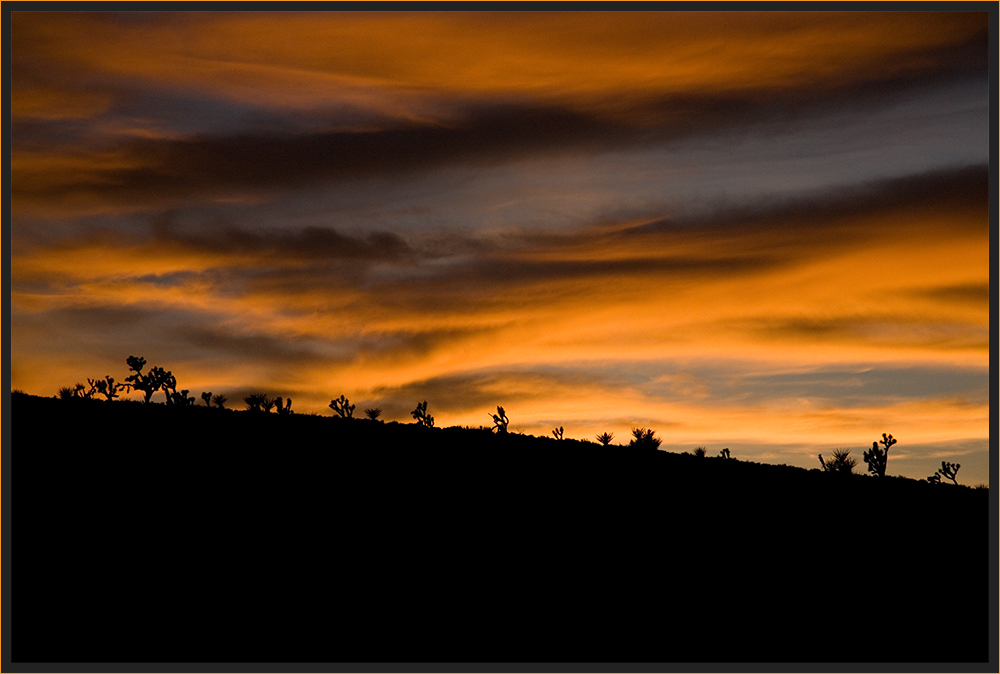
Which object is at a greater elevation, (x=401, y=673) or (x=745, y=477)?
(x=745, y=477)

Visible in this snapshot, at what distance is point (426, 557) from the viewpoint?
79.7 ft

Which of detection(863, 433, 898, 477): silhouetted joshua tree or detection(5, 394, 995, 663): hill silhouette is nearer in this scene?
detection(5, 394, 995, 663): hill silhouette

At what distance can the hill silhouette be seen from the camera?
19.6 meters

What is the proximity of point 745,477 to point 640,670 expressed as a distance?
2551 centimetres

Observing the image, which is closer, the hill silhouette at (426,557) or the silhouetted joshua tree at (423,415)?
the hill silhouette at (426,557)

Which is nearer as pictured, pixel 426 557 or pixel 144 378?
pixel 426 557

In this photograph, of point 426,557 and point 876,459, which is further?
point 876,459

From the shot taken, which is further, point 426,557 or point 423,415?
point 423,415

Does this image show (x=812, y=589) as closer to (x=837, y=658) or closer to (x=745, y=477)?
(x=837, y=658)

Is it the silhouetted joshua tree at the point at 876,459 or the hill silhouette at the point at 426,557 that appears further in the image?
the silhouetted joshua tree at the point at 876,459

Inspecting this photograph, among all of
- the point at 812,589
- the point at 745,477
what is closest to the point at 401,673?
the point at 812,589

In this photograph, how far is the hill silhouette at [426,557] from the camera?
64.4ft

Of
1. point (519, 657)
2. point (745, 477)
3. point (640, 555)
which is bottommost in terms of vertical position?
point (519, 657)

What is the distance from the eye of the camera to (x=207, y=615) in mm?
19625
